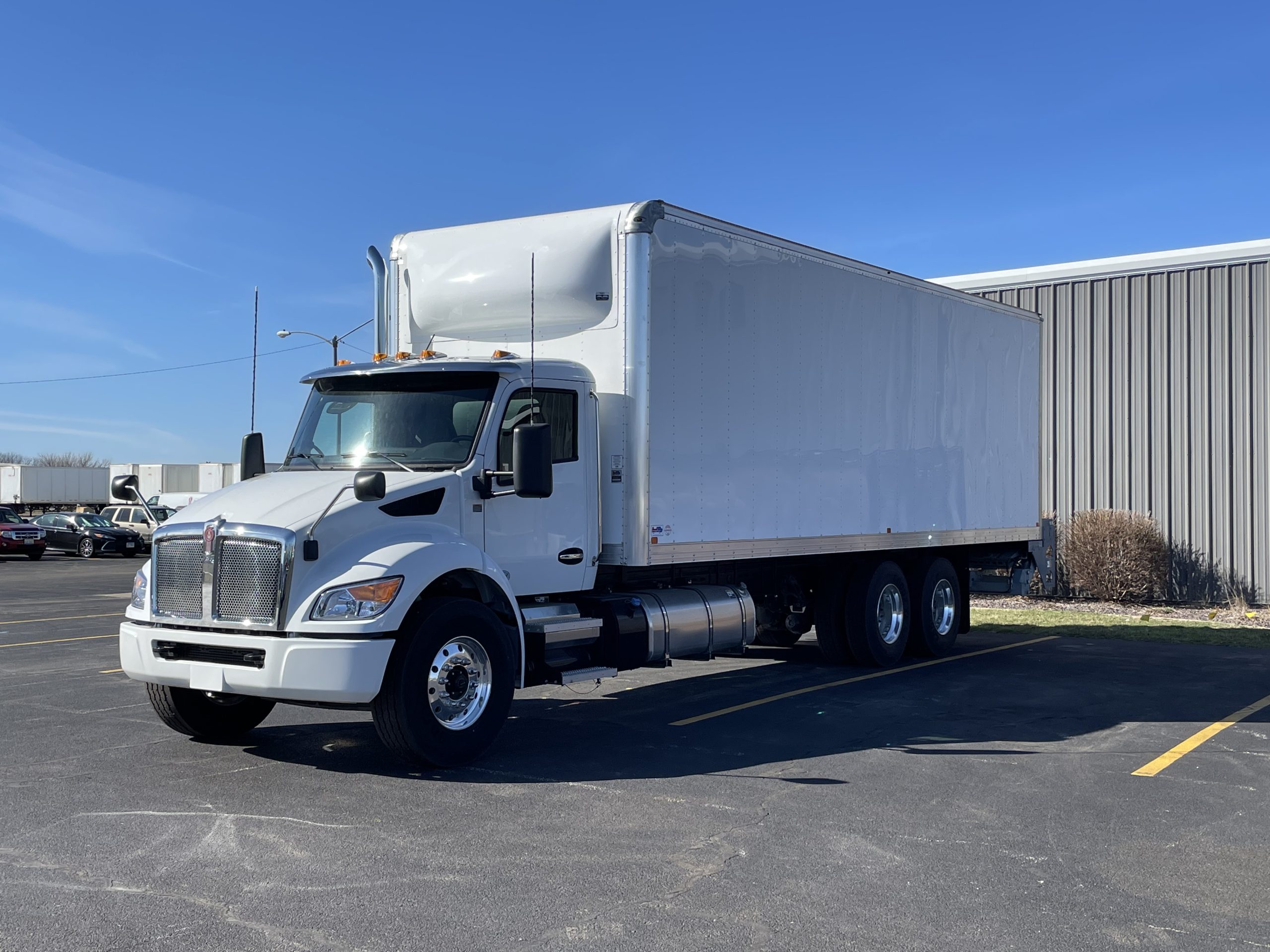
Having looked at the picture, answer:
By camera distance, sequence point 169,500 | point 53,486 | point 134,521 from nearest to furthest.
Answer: point 134,521 → point 169,500 → point 53,486

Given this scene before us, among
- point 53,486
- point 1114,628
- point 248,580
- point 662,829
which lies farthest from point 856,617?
point 53,486

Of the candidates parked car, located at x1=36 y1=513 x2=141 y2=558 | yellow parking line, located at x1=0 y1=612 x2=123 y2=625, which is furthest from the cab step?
parked car, located at x1=36 y1=513 x2=141 y2=558

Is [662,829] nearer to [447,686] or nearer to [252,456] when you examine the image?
[447,686]

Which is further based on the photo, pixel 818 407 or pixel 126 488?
pixel 818 407

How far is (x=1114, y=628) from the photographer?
16.8m

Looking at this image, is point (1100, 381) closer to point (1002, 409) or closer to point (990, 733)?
point (1002, 409)

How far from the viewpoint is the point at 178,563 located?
7426 millimetres

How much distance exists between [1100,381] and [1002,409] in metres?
7.81

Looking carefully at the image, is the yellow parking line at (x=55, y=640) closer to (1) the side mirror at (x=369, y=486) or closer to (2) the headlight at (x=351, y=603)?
(2) the headlight at (x=351, y=603)

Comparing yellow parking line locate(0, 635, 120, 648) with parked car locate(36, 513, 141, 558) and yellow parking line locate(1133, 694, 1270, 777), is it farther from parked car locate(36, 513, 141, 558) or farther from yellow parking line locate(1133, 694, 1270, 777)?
parked car locate(36, 513, 141, 558)

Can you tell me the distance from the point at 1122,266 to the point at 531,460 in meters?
16.4

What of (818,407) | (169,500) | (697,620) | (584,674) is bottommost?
(584,674)

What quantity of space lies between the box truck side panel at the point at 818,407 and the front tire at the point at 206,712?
3255 millimetres

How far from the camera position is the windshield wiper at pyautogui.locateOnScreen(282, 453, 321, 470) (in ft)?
27.3
